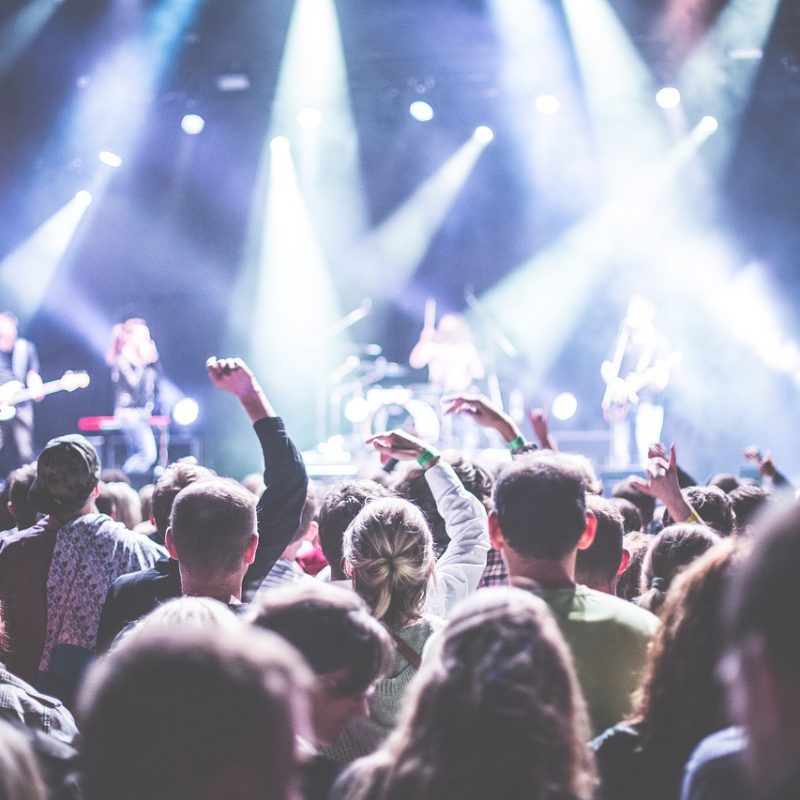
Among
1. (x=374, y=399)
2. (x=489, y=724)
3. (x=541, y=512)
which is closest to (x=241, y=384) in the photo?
(x=541, y=512)

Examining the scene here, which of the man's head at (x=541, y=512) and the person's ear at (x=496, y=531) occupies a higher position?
the man's head at (x=541, y=512)

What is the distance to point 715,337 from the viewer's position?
12.4 metres

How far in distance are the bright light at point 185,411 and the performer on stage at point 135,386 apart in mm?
593

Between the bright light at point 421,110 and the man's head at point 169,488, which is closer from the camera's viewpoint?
the man's head at point 169,488

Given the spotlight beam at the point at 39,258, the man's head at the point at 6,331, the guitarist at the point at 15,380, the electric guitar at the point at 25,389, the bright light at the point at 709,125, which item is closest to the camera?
the electric guitar at the point at 25,389

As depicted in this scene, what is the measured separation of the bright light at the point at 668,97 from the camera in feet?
34.1

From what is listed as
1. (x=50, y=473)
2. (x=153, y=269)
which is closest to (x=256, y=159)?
(x=153, y=269)

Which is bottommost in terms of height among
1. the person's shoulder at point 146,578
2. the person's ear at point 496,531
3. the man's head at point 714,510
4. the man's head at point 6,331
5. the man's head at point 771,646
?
the man's head at point 6,331

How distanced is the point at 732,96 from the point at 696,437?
440 cm

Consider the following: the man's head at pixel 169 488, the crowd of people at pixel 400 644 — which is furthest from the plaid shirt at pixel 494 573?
the man's head at pixel 169 488

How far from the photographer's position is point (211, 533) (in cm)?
231

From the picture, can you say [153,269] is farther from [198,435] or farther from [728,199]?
[728,199]

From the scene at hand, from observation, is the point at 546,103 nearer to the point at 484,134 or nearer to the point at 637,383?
the point at 484,134

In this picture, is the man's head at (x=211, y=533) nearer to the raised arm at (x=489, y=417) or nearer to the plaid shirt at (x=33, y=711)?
the plaid shirt at (x=33, y=711)
